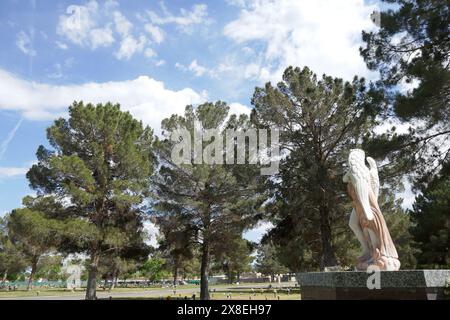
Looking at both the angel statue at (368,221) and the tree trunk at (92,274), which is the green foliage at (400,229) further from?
the angel statue at (368,221)

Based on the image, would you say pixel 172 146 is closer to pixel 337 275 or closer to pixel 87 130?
pixel 87 130

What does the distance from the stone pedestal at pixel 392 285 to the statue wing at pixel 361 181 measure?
5.51ft

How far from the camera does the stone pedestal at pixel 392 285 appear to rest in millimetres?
6230

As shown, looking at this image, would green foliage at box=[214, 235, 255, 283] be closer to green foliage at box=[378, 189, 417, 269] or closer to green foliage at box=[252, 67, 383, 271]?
green foliage at box=[252, 67, 383, 271]

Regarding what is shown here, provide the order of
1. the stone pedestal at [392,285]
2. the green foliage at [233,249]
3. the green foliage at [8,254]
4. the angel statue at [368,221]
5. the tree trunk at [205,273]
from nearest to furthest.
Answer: the stone pedestal at [392,285] → the angel statue at [368,221] → the tree trunk at [205,273] → the green foliage at [233,249] → the green foliage at [8,254]

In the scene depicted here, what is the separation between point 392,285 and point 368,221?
197 cm

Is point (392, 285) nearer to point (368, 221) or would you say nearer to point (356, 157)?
point (368, 221)

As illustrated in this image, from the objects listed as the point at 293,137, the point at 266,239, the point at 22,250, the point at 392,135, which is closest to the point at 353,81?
the point at 293,137

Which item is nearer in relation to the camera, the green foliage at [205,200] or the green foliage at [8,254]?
the green foliage at [205,200]

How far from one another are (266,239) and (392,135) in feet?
38.0

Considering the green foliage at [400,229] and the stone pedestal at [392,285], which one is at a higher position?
the green foliage at [400,229]

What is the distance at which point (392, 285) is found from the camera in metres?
6.42

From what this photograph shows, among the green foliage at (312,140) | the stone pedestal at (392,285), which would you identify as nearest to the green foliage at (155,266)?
the green foliage at (312,140)

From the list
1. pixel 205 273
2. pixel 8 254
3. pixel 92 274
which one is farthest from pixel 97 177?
pixel 8 254
